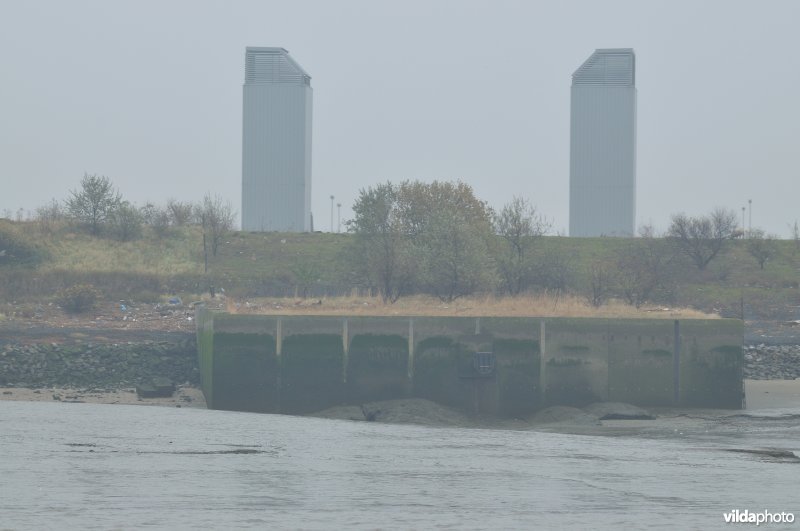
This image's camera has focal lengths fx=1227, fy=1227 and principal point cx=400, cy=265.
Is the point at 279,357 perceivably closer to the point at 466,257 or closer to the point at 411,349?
the point at 411,349

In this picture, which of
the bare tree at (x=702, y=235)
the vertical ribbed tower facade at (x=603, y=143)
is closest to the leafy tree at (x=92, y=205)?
the bare tree at (x=702, y=235)

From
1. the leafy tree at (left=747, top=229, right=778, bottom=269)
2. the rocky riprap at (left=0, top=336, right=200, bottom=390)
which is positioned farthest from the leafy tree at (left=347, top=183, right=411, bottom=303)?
the leafy tree at (left=747, top=229, right=778, bottom=269)

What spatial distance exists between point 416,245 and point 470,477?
113ft

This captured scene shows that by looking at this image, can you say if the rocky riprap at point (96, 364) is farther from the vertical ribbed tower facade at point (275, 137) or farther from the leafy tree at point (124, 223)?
the vertical ribbed tower facade at point (275, 137)

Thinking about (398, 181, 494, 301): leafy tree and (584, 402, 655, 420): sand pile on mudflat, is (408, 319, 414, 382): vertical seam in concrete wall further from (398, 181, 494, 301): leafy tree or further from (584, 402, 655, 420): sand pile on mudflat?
(398, 181, 494, 301): leafy tree

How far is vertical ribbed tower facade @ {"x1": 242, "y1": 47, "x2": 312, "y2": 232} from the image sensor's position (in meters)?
155

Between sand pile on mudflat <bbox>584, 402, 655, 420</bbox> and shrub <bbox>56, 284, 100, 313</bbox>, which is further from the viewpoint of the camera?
shrub <bbox>56, 284, 100, 313</bbox>

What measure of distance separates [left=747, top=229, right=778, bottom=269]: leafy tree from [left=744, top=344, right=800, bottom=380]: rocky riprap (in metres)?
30.3

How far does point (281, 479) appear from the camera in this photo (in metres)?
24.2

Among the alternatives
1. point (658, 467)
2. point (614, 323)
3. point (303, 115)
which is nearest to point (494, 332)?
point (614, 323)

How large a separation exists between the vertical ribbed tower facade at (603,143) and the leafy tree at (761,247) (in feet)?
204

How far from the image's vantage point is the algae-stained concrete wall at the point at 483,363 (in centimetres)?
3625

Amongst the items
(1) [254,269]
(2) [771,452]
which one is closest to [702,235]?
(1) [254,269]

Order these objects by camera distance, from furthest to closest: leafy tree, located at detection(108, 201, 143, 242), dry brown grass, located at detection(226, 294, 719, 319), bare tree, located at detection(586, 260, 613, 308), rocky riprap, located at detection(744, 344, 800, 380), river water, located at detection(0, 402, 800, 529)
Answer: leafy tree, located at detection(108, 201, 143, 242) → bare tree, located at detection(586, 260, 613, 308) → rocky riprap, located at detection(744, 344, 800, 380) → dry brown grass, located at detection(226, 294, 719, 319) → river water, located at detection(0, 402, 800, 529)
